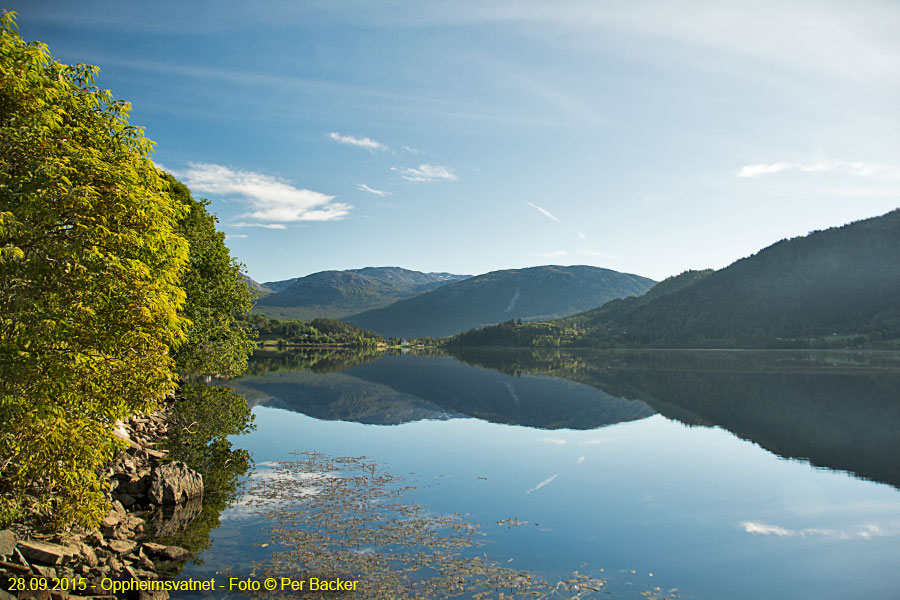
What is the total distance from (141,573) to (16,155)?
434 inches

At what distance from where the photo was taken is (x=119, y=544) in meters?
15.0

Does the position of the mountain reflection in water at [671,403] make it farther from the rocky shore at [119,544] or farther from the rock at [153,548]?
the rock at [153,548]

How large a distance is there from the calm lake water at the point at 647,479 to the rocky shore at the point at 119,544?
1550 mm

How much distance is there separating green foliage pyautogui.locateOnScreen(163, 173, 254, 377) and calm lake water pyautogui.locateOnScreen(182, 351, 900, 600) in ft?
21.2

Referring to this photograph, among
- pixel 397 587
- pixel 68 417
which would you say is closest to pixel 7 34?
pixel 68 417

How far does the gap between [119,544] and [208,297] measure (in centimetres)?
3576

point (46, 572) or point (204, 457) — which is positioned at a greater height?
point (46, 572)

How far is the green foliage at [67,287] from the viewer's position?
1220 cm

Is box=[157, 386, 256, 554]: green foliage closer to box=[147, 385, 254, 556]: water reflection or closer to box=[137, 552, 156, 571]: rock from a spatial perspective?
box=[147, 385, 254, 556]: water reflection

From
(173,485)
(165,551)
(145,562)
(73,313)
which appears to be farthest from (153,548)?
(73,313)

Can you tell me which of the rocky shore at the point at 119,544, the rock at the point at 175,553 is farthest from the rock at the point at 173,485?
the rock at the point at 175,553

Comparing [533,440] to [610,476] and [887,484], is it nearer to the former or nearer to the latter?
[610,476]

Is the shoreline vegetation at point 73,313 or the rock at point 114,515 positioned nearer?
the shoreline vegetation at point 73,313

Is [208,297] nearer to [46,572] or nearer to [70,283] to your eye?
[70,283]
